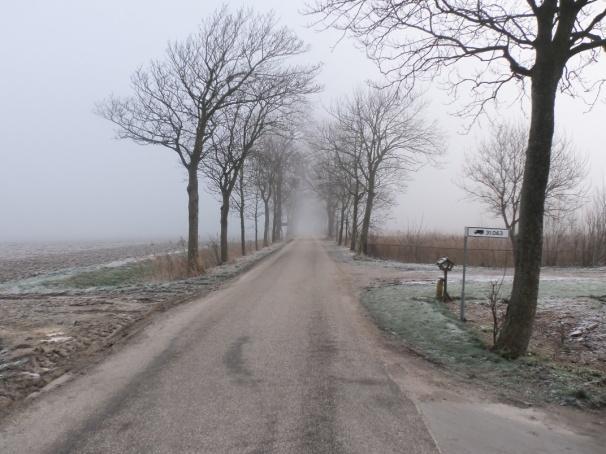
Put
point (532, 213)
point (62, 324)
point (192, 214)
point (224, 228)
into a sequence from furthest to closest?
point (224, 228) → point (192, 214) → point (62, 324) → point (532, 213)

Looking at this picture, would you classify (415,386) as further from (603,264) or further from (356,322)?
(603,264)

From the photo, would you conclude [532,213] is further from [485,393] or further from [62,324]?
[62,324]

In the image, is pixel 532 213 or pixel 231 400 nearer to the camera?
pixel 231 400

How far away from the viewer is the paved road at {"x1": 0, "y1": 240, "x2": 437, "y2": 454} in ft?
13.1

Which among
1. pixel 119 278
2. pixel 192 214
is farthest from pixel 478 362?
pixel 119 278

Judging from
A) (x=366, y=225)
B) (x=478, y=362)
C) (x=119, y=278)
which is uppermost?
(x=366, y=225)

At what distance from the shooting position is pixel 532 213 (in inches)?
253

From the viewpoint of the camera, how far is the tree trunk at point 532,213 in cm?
630

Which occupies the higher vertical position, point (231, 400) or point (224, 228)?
point (224, 228)

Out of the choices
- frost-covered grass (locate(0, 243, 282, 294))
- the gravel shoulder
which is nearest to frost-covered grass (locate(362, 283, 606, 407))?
the gravel shoulder

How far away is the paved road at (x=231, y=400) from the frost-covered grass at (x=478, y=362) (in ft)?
3.18

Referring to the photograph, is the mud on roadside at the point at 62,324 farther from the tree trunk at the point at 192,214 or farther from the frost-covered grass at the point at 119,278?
the tree trunk at the point at 192,214

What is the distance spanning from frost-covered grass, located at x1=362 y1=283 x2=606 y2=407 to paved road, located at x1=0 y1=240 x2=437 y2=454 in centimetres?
97

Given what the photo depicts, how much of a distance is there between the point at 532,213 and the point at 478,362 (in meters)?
2.23
